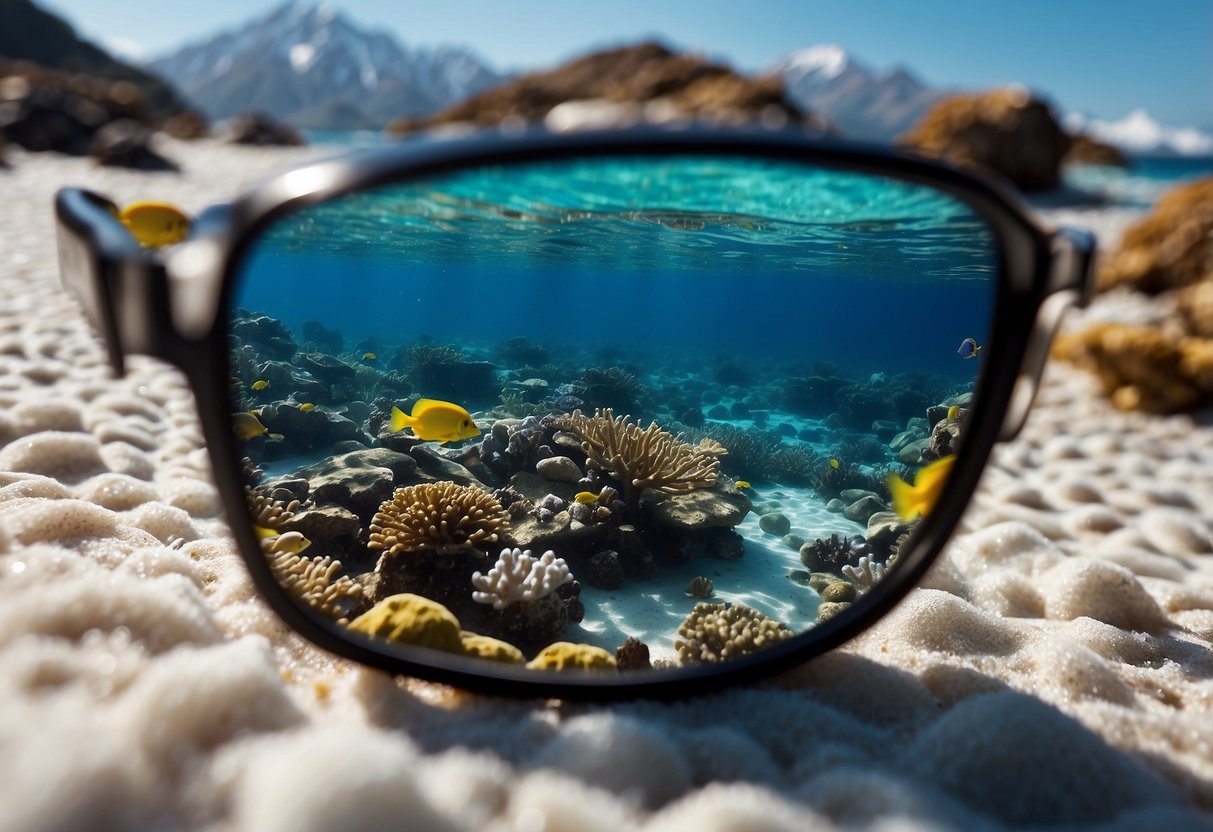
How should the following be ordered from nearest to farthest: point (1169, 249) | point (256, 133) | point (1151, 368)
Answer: point (1151, 368)
point (1169, 249)
point (256, 133)

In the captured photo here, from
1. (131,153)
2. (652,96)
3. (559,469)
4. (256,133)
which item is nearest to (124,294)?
(559,469)

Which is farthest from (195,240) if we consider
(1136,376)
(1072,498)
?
(1136,376)

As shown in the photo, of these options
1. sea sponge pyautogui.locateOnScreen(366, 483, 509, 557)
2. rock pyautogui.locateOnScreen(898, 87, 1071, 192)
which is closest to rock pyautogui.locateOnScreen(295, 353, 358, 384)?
sea sponge pyautogui.locateOnScreen(366, 483, 509, 557)

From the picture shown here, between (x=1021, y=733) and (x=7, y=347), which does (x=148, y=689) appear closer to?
(x=1021, y=733)

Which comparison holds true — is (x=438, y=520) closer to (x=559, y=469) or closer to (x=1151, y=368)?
(x=559, y=469)

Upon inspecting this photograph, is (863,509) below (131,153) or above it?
below

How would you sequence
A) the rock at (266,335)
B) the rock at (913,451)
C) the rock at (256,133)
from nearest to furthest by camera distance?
the rock at (266,335)
the rock at (913,451)
the rock at (256,133)

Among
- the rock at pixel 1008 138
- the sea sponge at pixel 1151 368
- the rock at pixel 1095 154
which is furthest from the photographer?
the rock at pixel 1095 154

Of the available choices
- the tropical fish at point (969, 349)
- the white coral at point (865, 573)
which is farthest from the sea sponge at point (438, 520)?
the tropical fish at point (969, 349)

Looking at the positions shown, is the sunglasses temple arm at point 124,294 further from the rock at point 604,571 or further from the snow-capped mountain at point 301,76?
the snow-capped mountain at point 301,76
